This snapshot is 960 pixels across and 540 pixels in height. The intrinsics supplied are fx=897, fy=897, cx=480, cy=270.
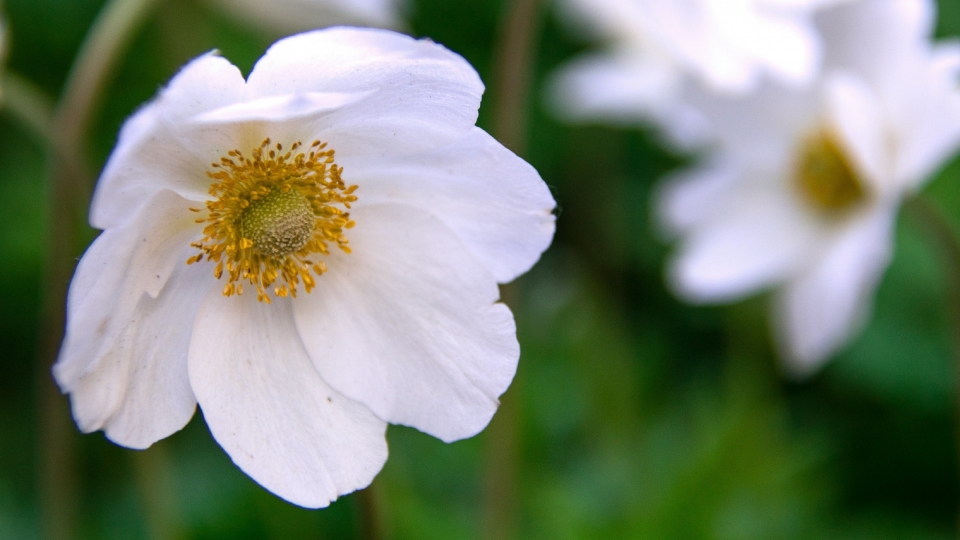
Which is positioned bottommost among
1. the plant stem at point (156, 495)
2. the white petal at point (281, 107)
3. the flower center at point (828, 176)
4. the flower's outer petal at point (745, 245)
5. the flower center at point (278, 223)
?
the plant stem at point (156, 495)

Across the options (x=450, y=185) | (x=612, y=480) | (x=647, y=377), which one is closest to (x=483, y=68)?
(x=647, y=377)

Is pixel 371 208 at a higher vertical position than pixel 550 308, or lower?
higher

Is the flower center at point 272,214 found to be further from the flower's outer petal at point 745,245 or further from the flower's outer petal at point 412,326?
the flower's outer petal at point 745,245

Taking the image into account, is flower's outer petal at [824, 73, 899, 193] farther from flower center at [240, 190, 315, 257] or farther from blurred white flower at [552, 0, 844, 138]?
flower center at [240, 190, 315, 257]

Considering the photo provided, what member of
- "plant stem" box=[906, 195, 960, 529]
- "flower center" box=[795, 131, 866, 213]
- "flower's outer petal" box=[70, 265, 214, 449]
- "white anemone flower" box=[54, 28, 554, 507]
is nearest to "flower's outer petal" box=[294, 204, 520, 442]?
"white anemone flower" box=[54, 28, 554, 507]

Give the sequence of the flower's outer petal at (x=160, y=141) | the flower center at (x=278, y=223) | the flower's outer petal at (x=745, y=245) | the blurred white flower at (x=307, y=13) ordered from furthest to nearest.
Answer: the flower's outer petal at (x=745, y=245) < the blurred white flower at (x=307, y=13) < the flower center at (x=278, y=223) < the flower's outer petal at (x=160, y=141)

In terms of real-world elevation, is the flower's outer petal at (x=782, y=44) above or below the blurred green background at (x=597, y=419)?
above

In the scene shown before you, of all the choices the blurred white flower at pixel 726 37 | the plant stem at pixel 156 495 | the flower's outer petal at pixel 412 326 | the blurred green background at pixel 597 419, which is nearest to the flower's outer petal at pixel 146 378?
the flower's outer petal at pixel 412 326

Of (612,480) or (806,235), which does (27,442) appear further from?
(806,235)
